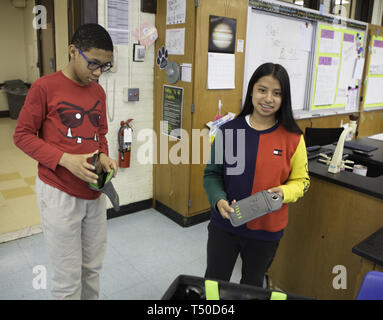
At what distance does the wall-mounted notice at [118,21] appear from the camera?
276 centimetres

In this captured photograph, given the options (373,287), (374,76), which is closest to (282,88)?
(373,287)

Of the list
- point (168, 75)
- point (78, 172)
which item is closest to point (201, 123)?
point (168, 75)

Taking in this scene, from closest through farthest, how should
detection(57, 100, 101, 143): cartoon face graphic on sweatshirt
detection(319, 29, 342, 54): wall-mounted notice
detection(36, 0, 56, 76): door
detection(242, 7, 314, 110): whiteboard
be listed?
1. detection(57, 100, 101, 143): cartoon face graphic on sweatshirt
2. detection(242, 7, 314, 110): whiteboard
3. detection(319, 29, 342, 54): wall-mounted notice
4. detection(36, 0, 56, 76): door

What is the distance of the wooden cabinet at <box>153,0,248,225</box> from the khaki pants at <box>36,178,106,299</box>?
1422 millimetres

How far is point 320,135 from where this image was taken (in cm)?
297

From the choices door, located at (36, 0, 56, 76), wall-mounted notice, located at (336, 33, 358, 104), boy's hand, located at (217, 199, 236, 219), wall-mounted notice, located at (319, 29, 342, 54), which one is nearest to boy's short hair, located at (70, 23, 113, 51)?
boy's hand, located at (217, 199, 236, 219)

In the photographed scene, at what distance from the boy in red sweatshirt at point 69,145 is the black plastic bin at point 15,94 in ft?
18.9

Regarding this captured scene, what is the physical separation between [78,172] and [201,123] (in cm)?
169

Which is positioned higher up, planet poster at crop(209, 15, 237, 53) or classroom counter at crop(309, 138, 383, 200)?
planet poster at crop(209, 15, 237, 53)

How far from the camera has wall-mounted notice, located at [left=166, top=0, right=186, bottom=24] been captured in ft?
9.14

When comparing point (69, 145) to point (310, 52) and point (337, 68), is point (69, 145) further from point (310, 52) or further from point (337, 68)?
point (337, 68)

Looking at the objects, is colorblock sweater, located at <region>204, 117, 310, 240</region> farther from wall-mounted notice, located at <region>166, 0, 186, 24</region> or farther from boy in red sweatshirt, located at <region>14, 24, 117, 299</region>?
wall-mounted notice, located at <region>166, 0, 186, 24</region>

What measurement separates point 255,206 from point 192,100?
1686 mm

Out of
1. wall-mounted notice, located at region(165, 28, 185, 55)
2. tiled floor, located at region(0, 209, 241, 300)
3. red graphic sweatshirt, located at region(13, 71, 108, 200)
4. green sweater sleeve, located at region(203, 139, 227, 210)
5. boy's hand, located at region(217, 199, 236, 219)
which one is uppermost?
wall-mounted notice, located at region(165, 28, 185, 55)
